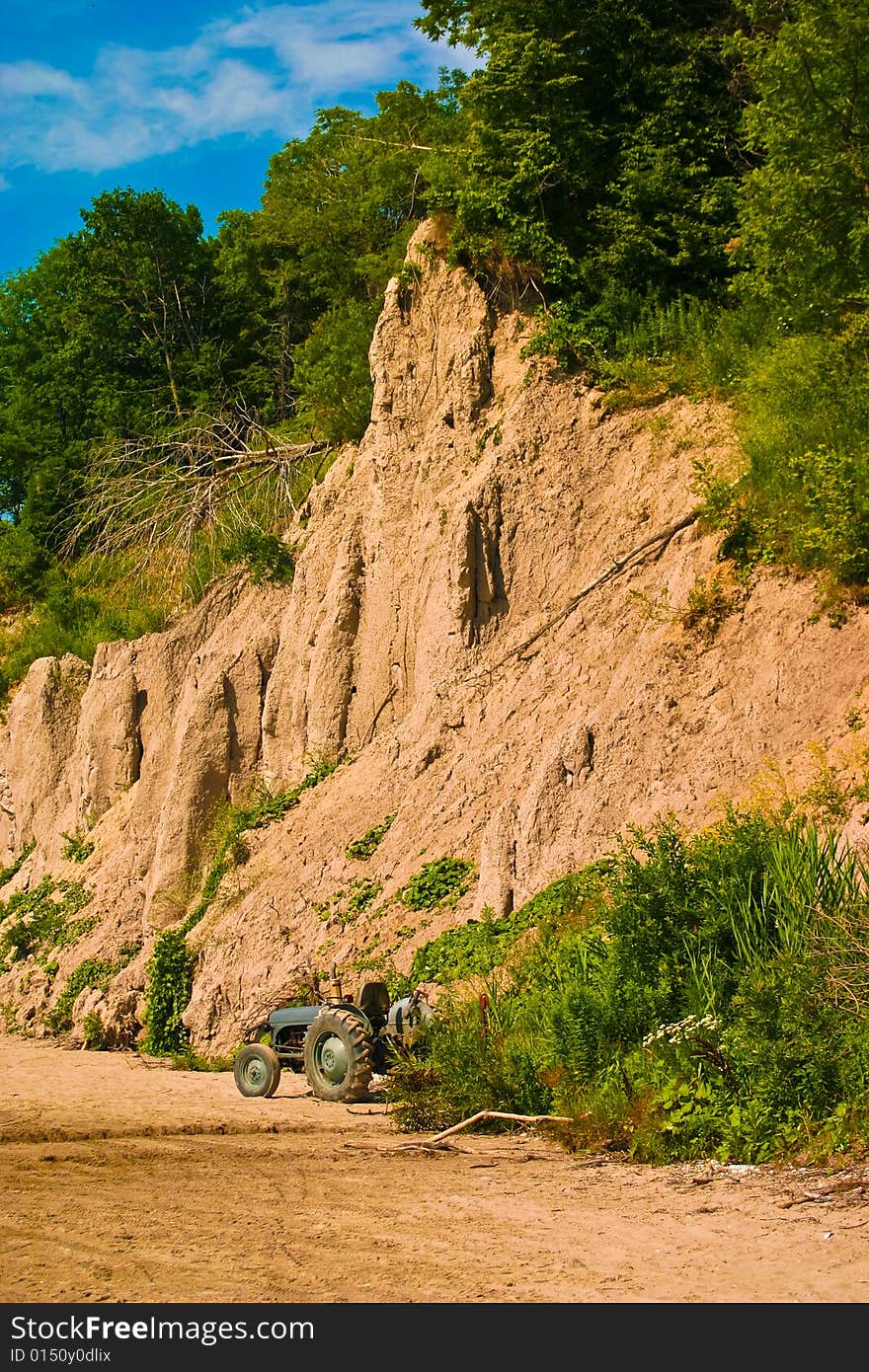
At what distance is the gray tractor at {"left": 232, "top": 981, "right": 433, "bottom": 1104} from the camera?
40.3 ft

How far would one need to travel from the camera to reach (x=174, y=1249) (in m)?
6.28

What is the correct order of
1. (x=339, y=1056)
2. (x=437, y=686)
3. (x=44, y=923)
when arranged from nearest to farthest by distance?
(x=339, y=1056), (x=437, y=686), (x=44, y=923)

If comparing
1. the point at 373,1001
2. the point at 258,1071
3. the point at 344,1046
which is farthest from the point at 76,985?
the point at 344,1046

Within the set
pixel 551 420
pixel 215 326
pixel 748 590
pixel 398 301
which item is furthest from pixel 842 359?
pixel 215 326

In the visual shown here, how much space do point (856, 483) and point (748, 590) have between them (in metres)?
1.96

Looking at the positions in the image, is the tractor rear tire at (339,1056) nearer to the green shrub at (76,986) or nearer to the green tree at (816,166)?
the green shrub at (76,986)

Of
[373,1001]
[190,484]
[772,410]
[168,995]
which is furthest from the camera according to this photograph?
[190,484]

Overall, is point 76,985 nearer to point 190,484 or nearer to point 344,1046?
point 344,1046

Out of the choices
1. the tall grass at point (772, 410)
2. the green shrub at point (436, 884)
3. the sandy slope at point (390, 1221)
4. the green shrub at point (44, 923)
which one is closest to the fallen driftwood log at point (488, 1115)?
the sandy slope at point (390, 1221)

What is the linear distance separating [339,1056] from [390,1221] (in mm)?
5526

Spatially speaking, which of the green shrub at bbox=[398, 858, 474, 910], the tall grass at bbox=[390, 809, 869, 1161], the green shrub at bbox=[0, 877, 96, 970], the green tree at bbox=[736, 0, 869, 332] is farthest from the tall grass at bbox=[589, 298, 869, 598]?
the green shrub at bbox=[0, 877, 96, 970]

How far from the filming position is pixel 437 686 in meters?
19.1

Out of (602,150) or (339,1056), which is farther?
(602,150)

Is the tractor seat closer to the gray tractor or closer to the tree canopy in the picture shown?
the gray tractor
